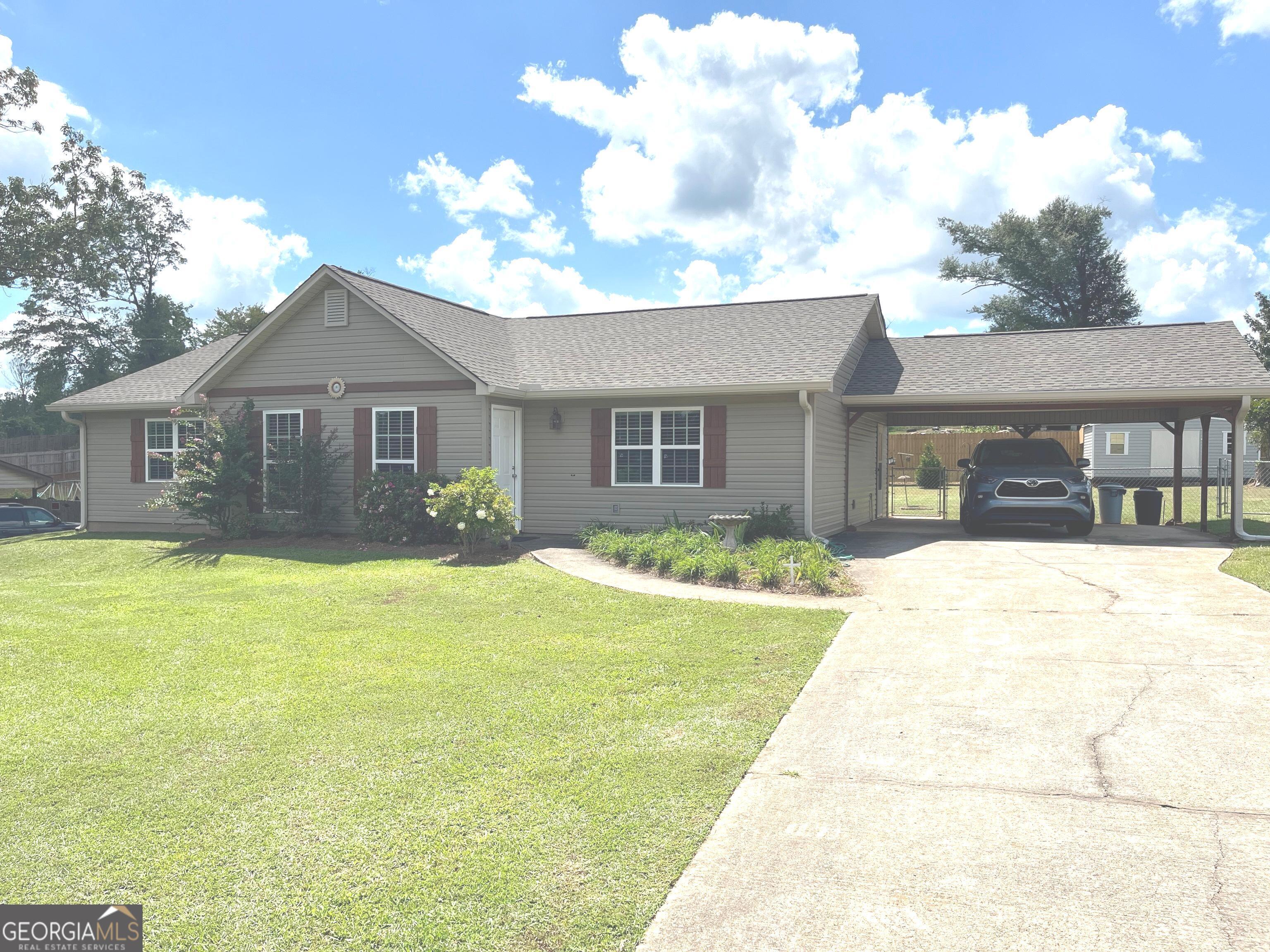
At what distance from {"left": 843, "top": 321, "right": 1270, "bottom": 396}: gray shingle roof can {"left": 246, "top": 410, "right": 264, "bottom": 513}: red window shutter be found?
1088 centimetres

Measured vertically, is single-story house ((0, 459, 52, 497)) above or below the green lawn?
above

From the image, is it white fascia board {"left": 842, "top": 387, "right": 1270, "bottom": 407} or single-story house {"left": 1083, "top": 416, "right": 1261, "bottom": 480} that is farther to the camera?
single-story house {"left": 1083, "top": 416, "right": 1261, "bottom": 480}

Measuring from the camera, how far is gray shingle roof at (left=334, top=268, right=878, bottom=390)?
13.8 m

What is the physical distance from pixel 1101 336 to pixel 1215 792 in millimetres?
14450

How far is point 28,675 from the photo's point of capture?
6.36 m

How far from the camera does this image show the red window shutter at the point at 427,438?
1414 cm

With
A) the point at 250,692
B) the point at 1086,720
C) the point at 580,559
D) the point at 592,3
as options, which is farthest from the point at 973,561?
the point at 592,3

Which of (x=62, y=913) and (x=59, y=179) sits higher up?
(x=59, y=179)

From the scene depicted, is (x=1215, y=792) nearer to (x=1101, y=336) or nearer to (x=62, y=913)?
(x=62, y=913)

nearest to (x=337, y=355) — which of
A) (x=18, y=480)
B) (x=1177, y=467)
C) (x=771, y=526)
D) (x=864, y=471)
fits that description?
(x=771, y=526)

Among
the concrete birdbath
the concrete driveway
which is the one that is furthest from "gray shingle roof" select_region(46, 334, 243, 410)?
the concrete driveway

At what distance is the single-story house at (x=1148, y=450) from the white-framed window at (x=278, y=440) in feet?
91.0

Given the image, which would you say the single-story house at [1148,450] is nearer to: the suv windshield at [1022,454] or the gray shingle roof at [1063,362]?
the gray shingle roof at [1063,362]

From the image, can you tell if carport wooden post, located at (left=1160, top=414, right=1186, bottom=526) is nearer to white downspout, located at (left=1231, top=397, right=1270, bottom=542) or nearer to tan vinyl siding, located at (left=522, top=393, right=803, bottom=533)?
white downspout, located at (left=1231, top=397, right=1270, bottom=542)
